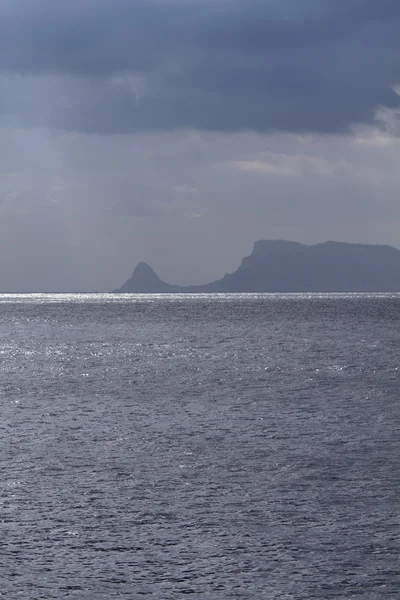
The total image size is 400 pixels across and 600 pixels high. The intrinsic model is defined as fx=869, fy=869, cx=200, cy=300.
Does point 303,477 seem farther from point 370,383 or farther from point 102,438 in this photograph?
point 370,383

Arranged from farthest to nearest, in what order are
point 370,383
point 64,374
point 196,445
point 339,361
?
point 339,361 < point 64,374 < point 370,383 < point 196,445

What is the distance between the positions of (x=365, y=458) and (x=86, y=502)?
31.1 feet

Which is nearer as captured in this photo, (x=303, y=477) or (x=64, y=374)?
(x=303, y=477)

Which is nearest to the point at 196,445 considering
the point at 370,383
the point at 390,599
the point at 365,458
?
the point at 365,458

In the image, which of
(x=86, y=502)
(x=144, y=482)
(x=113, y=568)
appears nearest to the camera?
(x=113, y=568)

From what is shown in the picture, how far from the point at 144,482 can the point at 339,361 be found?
46.4 m

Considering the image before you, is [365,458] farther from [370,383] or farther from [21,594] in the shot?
[370,383]

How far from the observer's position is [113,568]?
15656mm

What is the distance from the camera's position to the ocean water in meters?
15.2

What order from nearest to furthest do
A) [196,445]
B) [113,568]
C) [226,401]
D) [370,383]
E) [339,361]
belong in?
[113,568] < [196,445] < [226,401] < [370,383] < [339,361]

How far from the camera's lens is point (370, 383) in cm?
5034

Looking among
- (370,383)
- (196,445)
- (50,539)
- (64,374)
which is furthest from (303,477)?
(64,374)

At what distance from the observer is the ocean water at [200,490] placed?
15242 millimetres

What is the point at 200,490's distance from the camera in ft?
71.7
